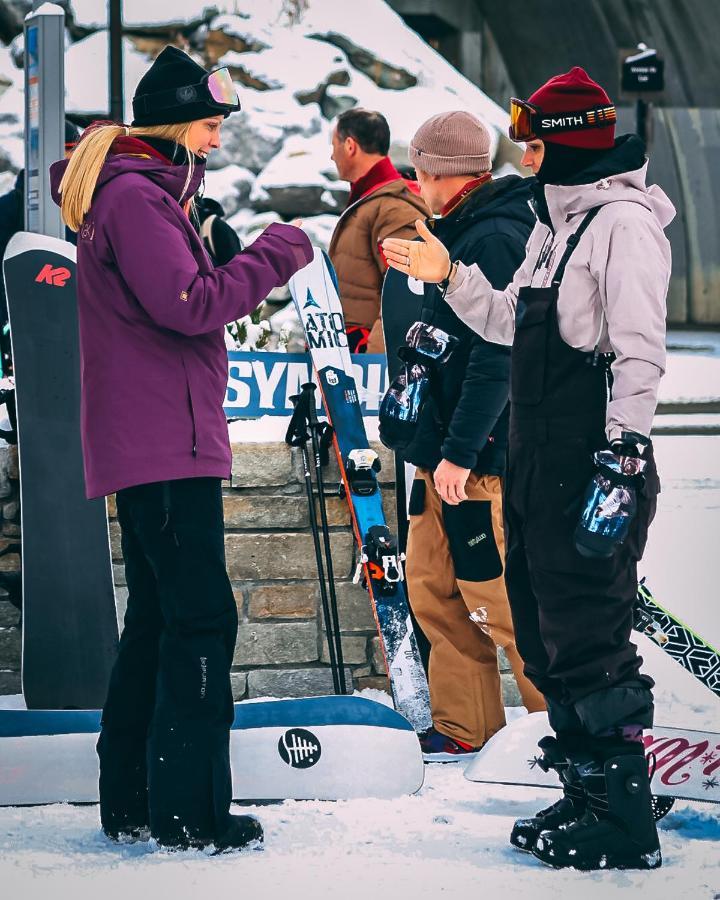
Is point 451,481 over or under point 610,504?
under

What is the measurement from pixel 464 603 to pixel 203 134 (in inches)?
57.9

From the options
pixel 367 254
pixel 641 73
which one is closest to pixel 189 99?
pixel 367 254

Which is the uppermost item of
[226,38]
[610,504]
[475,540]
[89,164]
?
[226,38]

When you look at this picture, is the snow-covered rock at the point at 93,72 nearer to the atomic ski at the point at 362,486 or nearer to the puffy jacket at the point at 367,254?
the puffy jacket at the point at 367,254

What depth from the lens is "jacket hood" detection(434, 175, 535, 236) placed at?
3.38 m

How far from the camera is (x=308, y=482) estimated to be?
3.82m

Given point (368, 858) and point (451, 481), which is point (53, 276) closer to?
point (451, 481)

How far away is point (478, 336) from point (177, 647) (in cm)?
113

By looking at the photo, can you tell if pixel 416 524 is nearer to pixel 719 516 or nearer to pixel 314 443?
pixel 314 443

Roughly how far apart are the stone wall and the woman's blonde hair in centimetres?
133

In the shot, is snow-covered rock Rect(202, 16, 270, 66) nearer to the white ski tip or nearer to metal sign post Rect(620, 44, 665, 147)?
metal sign post Rect(620, 44, 665, 147)

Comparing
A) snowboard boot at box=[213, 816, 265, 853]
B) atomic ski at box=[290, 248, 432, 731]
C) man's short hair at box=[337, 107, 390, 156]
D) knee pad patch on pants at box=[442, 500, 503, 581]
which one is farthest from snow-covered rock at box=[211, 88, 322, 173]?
snowboard boot at box=[213, 816, 265, 853]

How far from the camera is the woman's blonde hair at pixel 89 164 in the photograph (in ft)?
8.82

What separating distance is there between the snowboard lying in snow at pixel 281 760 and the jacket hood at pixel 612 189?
1.32 meters
